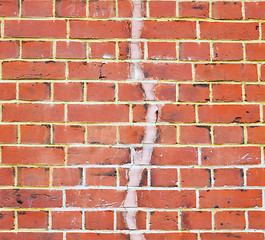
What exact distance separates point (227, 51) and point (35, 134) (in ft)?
3.10

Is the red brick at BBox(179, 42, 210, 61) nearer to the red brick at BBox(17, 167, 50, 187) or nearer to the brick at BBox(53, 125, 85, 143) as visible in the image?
the brick at BBox(53, 125, 85, 143)

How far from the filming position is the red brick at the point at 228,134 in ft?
4.22

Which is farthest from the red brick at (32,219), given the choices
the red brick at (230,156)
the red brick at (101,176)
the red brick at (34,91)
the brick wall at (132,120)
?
the red brick at (230,156)

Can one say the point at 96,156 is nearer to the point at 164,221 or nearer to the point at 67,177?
the point at 67,177

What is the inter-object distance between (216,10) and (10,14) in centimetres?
94

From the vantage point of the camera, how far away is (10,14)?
129 cm

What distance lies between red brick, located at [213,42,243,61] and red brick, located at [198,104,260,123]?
22 centimetres

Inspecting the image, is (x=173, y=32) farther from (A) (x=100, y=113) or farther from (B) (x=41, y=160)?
(B) (x=41, y=160)

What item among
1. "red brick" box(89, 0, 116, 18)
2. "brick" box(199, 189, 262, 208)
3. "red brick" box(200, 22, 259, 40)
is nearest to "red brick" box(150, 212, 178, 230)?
"brick" box(199, 189, 262, 208)

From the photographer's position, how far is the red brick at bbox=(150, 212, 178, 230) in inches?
49.9

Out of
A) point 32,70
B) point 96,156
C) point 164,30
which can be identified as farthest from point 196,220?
point 32,70

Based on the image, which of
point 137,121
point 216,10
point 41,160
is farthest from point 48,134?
point 216,10

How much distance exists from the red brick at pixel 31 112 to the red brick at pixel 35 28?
1.04 ft

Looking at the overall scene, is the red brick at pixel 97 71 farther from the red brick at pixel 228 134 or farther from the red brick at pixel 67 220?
the red brick at pixel 67 220
